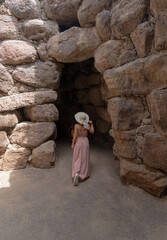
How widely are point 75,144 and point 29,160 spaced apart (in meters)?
1.00

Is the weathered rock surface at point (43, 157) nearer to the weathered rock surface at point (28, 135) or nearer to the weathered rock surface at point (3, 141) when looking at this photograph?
the weathered rock surface at point (28, 135)

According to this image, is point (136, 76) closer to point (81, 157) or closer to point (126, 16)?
point (126, 16)

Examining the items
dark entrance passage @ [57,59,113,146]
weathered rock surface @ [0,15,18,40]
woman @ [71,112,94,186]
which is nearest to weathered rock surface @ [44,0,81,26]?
weathered rock surface @ [0,15,18,40]

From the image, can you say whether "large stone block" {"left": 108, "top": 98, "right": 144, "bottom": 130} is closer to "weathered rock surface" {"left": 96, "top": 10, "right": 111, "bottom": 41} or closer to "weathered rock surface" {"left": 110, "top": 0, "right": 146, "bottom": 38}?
"weathered rock surface" {"left": 110, "top": 0, "right": 146, "bottom": 38}

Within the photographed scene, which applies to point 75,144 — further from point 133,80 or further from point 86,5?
point 86,5

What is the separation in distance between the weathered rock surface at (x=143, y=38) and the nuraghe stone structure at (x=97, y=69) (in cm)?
1

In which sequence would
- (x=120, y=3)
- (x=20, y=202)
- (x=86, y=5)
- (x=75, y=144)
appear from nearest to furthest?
(x=20, y=202), (x=120, y=3), (x=86, y=5), (x=75, y=144)

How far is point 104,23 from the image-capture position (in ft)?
8.06

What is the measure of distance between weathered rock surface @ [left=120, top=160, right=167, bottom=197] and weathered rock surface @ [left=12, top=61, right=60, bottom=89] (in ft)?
6.97

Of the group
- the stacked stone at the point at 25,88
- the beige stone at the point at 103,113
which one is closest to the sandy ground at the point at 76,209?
the stacked stone at the point at 25,88

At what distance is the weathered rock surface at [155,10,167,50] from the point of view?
180 centimetres

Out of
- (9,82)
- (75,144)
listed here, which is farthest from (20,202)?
(9,82)

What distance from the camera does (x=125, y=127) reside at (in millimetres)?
2330

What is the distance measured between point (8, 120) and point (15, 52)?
134 centimetres
